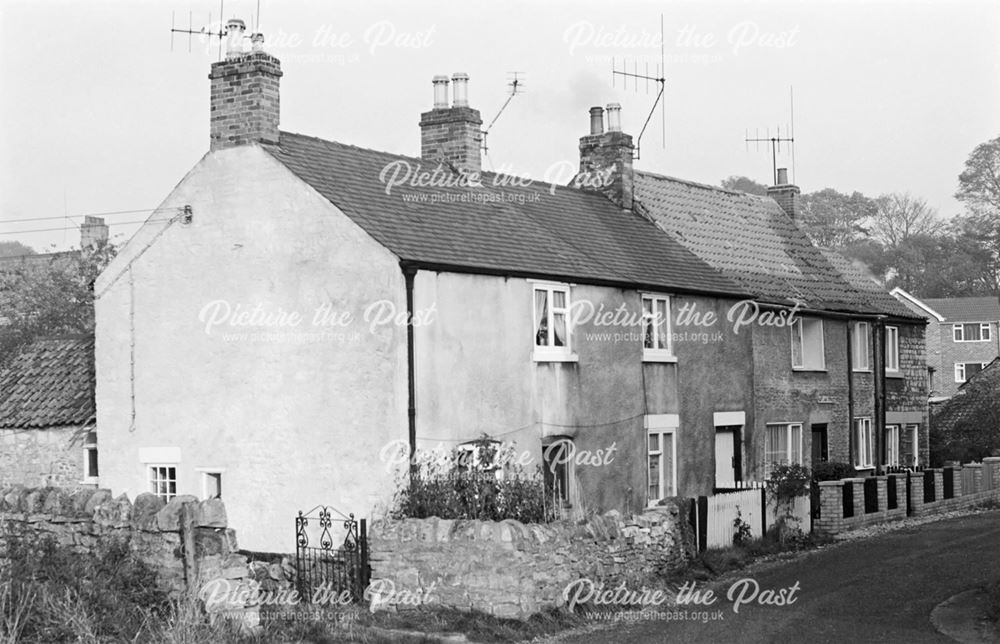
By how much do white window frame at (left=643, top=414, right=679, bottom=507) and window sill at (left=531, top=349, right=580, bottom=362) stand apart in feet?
9.30

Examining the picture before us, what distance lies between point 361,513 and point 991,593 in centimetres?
983

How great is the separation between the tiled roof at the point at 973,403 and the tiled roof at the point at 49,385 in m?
27.1

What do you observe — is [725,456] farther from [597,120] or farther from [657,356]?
[597,120]

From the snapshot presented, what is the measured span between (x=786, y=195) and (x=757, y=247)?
5.43 metres

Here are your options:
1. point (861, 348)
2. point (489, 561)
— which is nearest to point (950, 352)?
point (861, 348)

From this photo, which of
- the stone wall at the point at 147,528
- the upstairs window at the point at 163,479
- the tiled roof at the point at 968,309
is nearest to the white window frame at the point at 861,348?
the upstairs window at the point at 163,479

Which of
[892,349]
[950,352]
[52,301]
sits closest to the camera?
[892,349]

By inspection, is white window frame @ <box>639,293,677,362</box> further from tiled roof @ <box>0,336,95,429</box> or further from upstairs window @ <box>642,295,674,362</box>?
tiled roof @ <box>0,336,95,429</box>

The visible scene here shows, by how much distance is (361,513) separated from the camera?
2198 cm

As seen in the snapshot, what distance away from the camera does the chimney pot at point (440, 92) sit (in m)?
28.5

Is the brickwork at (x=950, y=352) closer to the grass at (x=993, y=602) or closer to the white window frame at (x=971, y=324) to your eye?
the white window frame at (x=971, y=324)

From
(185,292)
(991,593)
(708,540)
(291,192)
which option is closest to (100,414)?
(185,292)

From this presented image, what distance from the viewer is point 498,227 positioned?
26.3 m

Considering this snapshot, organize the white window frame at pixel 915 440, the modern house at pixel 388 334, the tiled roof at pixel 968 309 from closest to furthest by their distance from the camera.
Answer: the modern house at pixel 388 334, the white window frame at pixel 915 440, the tiled roof at pixel 968 309
